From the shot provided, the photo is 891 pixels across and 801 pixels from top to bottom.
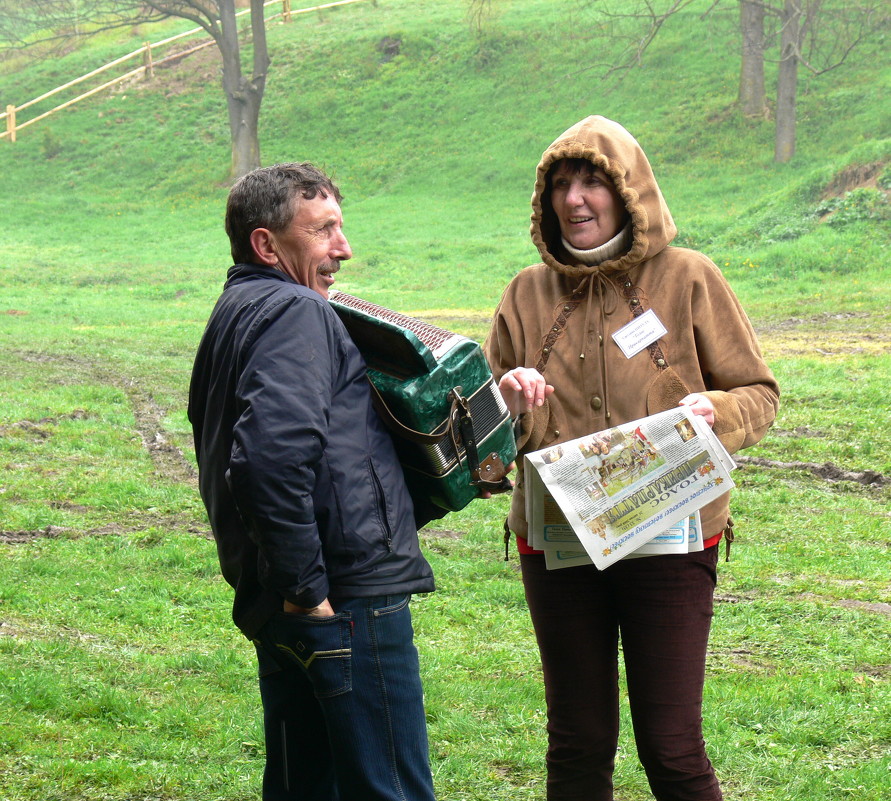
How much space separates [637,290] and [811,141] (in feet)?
76.1

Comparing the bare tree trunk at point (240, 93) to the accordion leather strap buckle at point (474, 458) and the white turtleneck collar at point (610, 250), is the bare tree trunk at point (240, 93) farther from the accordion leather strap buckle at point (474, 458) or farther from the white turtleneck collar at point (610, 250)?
the accordion leather strap buckle at point (474, 458)

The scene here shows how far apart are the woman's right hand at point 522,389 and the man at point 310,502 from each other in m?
0.41

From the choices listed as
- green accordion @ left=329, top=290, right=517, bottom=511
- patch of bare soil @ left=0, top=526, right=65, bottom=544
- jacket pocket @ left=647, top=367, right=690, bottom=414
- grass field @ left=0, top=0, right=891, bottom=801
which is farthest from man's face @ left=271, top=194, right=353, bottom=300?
patch of bare soil @ left=0, top=526, right=65, bottom=544

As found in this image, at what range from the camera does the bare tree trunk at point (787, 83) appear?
21953 millimetres

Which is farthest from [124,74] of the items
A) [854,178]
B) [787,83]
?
[854,178]

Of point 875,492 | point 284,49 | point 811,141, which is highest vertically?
point 284,49

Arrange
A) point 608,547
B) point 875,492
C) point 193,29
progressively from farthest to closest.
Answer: point 193,29
point 875,492
point 608,547

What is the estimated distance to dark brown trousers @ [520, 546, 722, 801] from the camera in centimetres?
271

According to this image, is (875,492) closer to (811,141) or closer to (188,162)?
(811,141)

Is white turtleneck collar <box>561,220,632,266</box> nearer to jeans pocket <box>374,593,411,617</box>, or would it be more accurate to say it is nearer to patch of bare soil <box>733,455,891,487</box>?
jeans pocket <box>374,593,411,617</box>

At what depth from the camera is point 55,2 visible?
30.5 meters

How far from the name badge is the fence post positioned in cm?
3621

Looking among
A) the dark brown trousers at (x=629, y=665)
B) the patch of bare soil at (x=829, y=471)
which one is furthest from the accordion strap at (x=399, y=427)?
the patch of bare soil at (x=829, y=471)

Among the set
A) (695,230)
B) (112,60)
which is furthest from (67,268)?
(112,60)
